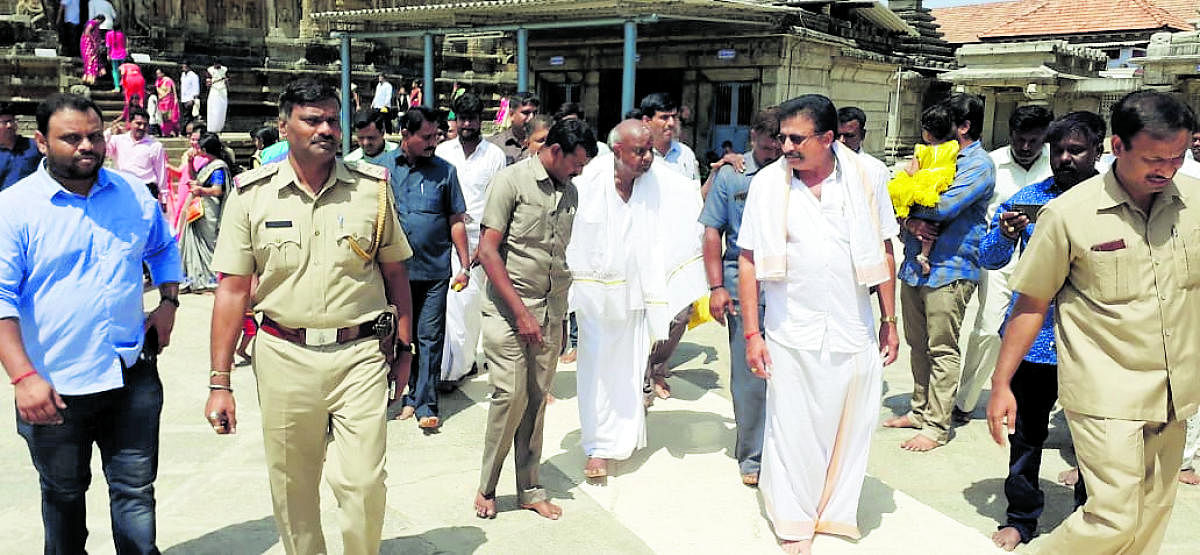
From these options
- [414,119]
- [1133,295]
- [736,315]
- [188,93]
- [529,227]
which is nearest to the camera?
[1133,295]

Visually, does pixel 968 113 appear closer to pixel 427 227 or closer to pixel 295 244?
pixel 427 227

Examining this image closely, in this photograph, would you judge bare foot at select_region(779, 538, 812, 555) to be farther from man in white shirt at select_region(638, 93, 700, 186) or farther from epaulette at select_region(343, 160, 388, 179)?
man in white shirt at select_region(638, 93, 700, 186)

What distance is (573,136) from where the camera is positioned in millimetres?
4023

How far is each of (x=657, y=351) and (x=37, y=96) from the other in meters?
14.8

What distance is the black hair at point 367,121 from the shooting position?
18.7ft

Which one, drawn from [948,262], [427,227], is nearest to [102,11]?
[427,227]

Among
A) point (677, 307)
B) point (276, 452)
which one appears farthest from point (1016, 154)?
point (276, 452)

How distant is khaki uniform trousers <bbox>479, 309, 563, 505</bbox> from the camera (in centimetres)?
404

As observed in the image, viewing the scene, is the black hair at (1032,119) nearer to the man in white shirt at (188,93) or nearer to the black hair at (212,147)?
the black hair at (212,147)

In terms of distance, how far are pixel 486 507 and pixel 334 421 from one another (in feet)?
3.98

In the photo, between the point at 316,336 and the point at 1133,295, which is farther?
the point at 316,336

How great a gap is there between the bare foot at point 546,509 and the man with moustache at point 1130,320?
209 cm

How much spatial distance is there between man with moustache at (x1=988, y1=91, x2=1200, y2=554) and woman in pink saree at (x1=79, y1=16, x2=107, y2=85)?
1704cm

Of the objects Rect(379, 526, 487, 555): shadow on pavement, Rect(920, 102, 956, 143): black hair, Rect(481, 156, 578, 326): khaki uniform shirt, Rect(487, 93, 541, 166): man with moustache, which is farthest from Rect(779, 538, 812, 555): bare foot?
Rect(487, 93, 541, 166): man with moustache
